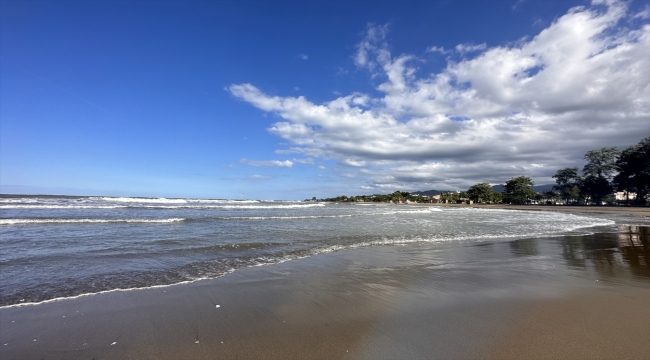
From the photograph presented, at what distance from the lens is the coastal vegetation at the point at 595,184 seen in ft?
178

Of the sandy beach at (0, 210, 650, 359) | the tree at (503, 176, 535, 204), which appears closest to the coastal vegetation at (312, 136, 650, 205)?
the tree at (503, 176, 535, 204)

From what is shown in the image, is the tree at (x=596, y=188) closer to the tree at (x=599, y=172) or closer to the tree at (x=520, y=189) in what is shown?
the tree at (x=599, y=172)

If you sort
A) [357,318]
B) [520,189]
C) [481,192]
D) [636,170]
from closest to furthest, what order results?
[357,318], [636,170], [520,189], [481,192]

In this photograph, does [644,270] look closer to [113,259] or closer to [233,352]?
[233,352]

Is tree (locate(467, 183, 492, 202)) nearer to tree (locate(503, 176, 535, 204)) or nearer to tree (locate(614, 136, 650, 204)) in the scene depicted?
tree (locate(503, 176, 535, 204))

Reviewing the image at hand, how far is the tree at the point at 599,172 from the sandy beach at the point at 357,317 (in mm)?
72349

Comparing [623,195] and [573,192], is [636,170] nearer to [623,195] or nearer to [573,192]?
[573,192]

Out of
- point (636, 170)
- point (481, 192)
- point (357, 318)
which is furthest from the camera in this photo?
point (481, 192)

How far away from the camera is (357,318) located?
4.21m

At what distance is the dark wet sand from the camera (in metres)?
3.29

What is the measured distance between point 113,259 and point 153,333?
5.21 m

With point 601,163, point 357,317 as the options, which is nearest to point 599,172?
point 601,163

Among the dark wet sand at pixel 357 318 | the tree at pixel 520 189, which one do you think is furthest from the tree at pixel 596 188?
the dark wet sand at pixel 357 318

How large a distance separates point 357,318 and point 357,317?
0.04 metres
